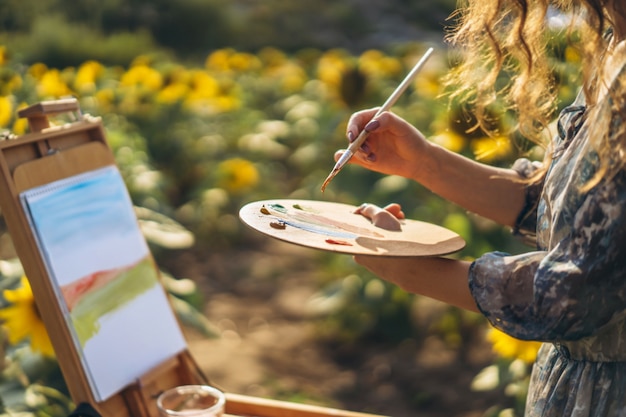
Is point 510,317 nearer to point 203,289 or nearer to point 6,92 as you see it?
point 6,92

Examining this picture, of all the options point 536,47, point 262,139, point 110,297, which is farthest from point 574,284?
point 262,139

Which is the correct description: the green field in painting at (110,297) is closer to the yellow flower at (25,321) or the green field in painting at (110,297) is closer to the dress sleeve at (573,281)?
the yellow flower at (25,321)

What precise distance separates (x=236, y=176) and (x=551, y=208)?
2.71 metres

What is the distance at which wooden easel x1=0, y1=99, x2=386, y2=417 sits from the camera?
1.53 metres

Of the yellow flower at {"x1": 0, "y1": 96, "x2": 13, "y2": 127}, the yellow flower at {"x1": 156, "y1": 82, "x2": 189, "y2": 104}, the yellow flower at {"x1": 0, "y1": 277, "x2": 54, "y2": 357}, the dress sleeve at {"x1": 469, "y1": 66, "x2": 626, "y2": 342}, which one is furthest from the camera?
the yellow flower at {"x1": 156, "y1": 82, "x2": 189, "y2": 104}

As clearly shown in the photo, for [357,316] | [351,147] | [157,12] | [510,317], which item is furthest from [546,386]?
[157,12]

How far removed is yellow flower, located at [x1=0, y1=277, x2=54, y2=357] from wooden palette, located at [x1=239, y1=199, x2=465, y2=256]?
74cm

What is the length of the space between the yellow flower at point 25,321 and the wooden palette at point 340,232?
29.1 inches

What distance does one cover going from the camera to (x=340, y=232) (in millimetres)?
1389

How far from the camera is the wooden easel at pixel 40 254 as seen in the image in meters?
1.53

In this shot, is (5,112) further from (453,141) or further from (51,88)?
(453,141)

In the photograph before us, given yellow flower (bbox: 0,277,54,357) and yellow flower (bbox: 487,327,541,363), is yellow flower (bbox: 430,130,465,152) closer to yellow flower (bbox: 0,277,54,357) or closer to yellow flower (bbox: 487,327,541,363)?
yellow flower (bbox: 487,327,541,363)

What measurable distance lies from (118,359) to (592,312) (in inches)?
33.9

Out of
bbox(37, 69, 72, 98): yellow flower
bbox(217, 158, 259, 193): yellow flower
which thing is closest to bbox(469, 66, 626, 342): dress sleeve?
bbox(37, 69, 72, 98): yellow flower
